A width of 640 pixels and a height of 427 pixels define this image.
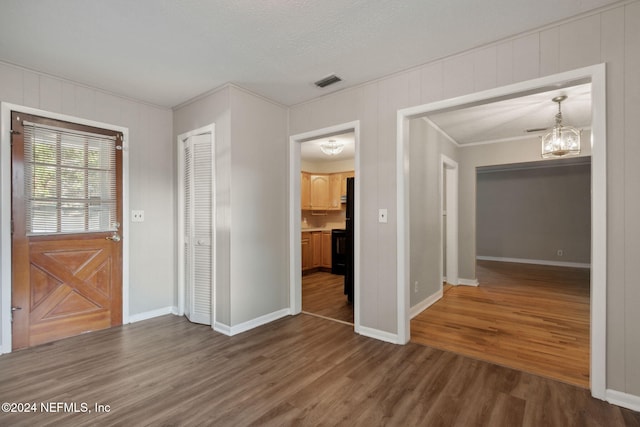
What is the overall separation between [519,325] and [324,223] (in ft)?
15.7

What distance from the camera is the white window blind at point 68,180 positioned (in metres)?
2.84

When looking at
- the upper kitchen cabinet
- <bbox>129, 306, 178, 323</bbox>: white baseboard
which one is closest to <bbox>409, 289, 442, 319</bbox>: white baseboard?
<bbox>129, 306, 178, 323</bbox>: white baseboard

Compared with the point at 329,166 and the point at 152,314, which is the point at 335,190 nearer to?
the point at 329,166

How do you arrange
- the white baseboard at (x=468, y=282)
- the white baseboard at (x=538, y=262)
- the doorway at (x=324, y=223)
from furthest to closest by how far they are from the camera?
the white baseboard at (x=538, y=262), the white baseboard at (x=468, y=282), the doorway at (x=324, y=223)

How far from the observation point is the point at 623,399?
76.3 inches

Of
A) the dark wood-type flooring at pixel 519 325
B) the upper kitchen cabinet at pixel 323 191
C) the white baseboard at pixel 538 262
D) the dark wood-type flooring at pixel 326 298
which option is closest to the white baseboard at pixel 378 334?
the dark wood-type flooring at pixel 519 325

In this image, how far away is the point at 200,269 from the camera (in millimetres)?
3453

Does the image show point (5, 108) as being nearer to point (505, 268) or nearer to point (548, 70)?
point (548, 70)

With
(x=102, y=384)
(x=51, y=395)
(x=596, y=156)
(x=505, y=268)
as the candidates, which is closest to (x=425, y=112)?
(x=596, y=156)

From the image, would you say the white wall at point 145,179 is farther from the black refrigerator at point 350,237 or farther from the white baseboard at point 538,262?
the white baseboard at point 538,262

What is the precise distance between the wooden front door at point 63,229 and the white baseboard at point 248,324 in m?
1.24

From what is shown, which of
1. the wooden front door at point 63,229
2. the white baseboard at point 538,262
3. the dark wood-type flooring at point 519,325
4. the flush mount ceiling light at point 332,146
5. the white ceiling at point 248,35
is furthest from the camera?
the white baseboard at point 538,262

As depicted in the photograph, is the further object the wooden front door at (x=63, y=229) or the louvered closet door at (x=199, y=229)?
the louvered closet door at (x=199, y=229)

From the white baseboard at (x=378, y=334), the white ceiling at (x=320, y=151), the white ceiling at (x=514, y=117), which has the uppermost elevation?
the white ceiling at (x=514, y=117)
